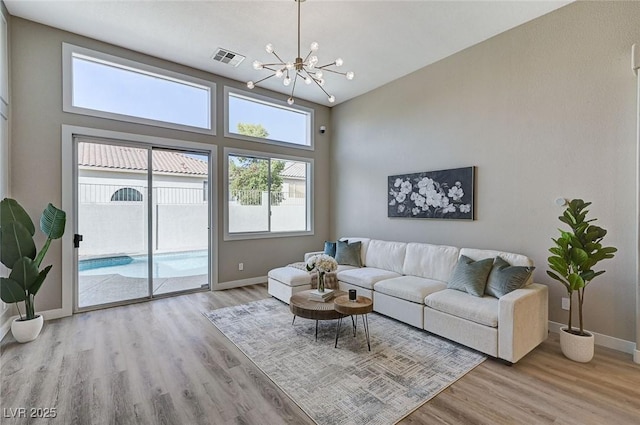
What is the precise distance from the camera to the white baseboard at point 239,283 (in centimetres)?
502

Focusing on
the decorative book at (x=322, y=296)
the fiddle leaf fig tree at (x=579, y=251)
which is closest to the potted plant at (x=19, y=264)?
the decorative book at (x=322, y=296)

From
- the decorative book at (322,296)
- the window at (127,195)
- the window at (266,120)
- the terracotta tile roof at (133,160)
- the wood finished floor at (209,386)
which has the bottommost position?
the wood finished floor at (209,386)

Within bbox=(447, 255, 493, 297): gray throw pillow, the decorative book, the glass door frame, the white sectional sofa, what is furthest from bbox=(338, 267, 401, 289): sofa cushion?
the glass door frame

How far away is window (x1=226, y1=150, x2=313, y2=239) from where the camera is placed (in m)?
5.27

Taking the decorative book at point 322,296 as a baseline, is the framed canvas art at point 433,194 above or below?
above

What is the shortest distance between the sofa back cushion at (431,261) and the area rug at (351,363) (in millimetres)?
823

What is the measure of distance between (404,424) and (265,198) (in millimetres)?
4436

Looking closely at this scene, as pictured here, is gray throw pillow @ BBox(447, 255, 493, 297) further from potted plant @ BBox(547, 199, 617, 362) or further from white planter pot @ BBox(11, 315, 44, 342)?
white planter pot @ BBox(11, 315, 44, 342)

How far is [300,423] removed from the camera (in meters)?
1.93

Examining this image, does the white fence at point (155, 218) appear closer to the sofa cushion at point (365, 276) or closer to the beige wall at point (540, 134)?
the sofa cushion at point (365, 276)

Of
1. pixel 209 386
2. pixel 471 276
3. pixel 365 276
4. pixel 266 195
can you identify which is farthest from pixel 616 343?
pixel 266 195

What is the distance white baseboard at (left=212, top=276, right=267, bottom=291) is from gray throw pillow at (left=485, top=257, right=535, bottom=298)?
3.80 metres

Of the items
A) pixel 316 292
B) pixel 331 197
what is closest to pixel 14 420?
pixel 316 292

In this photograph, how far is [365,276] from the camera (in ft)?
13.4
